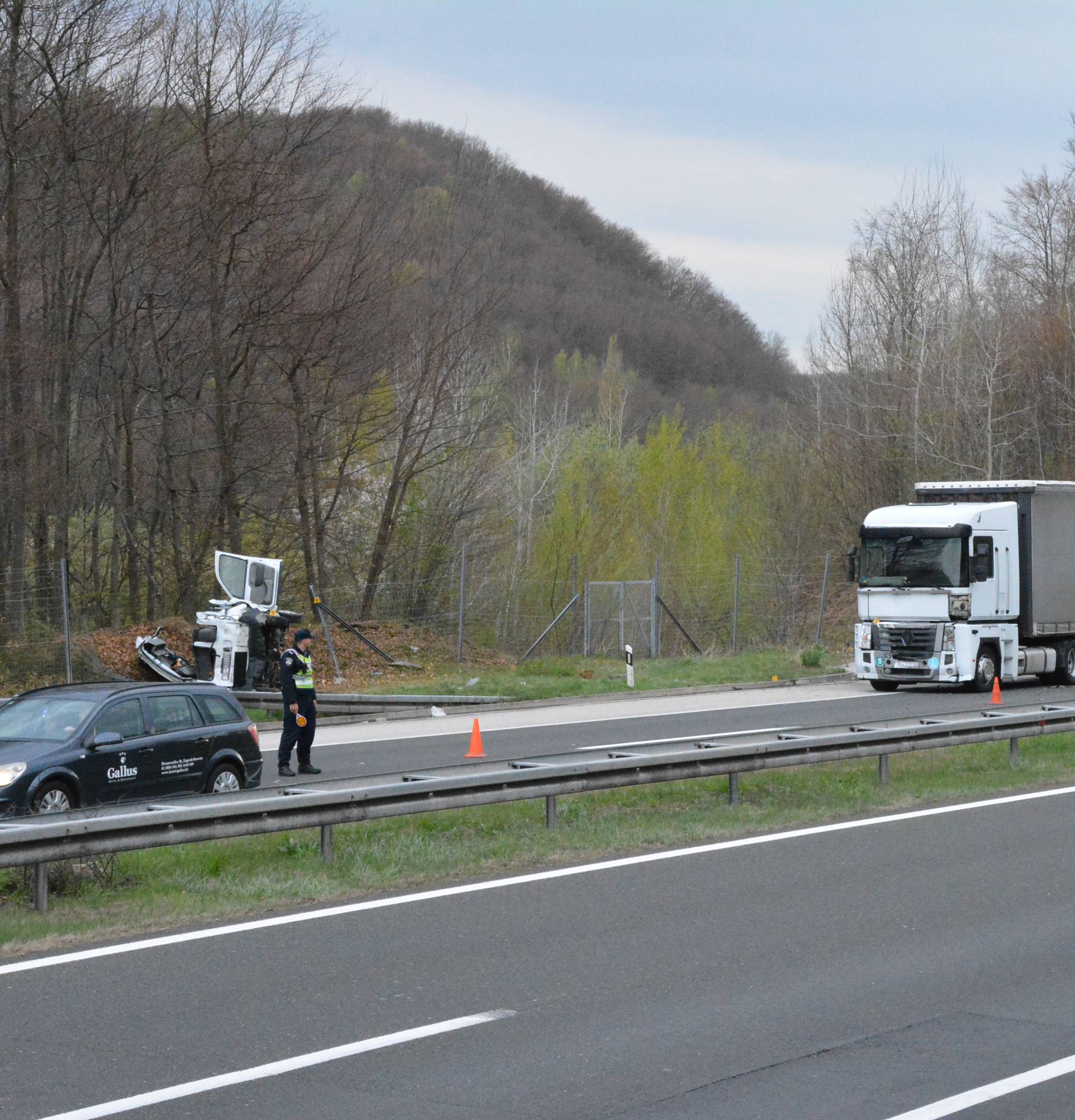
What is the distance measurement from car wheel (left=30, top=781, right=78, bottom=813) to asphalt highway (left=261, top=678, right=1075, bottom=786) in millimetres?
3397

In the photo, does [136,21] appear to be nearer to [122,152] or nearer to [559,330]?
[122,152]

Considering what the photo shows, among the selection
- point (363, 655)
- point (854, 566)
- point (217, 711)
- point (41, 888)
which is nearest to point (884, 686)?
point (854, 566)

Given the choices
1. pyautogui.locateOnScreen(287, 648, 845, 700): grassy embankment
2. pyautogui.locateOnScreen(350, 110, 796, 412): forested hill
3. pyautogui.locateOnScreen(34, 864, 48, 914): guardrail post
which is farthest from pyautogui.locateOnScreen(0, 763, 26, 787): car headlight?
pyautogui.locateOnScreen(350, 110, 796, 412): forested hill

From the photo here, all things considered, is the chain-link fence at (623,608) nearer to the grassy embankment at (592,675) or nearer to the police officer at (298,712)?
the grassy embankment at (592,675)

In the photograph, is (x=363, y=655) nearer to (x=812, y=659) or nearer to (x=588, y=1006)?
(x=812, y=659)

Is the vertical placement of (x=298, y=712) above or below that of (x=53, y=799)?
above

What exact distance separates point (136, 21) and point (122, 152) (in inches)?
103

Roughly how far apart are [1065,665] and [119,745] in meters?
22.0

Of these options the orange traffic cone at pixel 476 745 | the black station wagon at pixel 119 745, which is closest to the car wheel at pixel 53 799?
the black station wagon at pixel 119 745

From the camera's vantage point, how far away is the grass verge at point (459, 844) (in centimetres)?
930

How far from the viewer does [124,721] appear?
1408 centimetres

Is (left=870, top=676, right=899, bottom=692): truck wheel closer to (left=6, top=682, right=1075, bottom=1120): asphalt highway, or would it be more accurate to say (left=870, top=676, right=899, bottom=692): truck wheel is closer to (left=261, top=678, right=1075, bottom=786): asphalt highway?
(left=261, top=678, right=1075, bottom=786): asphalt highway

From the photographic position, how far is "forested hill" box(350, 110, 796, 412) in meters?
121

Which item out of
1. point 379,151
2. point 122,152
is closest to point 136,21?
point 122,152
